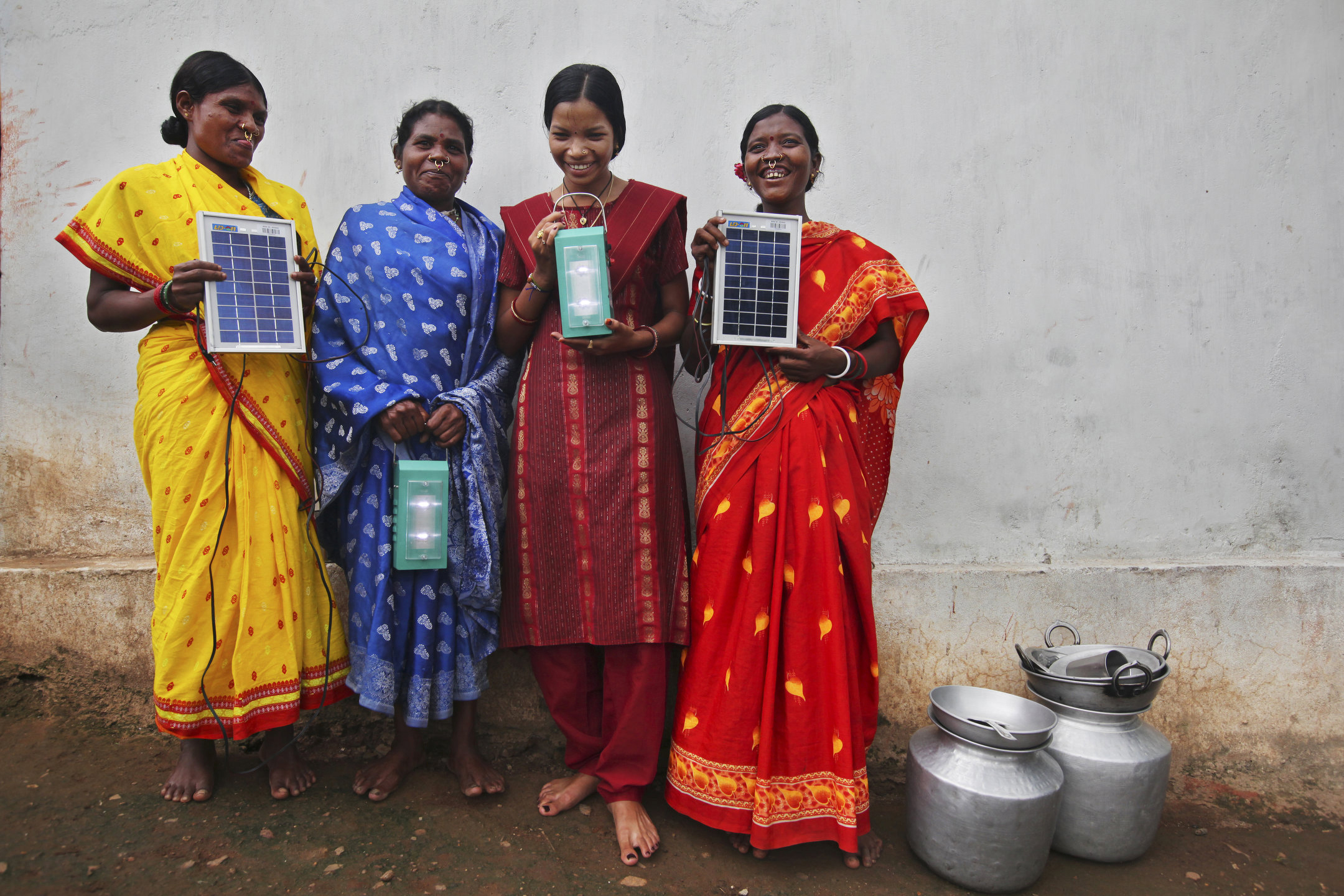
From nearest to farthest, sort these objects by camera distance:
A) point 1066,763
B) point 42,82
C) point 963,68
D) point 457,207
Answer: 1. point 1066,763
2. point 457,207
3. point 963,68
4. point 42,82

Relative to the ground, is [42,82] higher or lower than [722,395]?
higher

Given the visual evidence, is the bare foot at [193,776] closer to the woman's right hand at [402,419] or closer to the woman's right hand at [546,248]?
the woman's right hand at [402,419]

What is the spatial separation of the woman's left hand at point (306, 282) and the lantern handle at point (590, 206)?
763 mm

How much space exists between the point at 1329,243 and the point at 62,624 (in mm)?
5279

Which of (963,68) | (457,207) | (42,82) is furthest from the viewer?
(42,82)

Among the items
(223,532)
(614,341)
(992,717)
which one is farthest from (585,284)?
(992,717)

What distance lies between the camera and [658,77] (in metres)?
3.09

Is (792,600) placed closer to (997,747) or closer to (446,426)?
(997,747)

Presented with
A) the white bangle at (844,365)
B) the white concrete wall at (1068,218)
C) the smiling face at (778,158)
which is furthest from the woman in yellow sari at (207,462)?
the white bangle at (844,365)

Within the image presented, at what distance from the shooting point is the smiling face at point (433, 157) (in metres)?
2.55

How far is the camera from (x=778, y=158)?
239 centimetres

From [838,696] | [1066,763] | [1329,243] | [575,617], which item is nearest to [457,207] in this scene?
[575,617]

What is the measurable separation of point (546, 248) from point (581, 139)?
361mm

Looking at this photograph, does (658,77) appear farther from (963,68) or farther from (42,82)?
(42,82)
